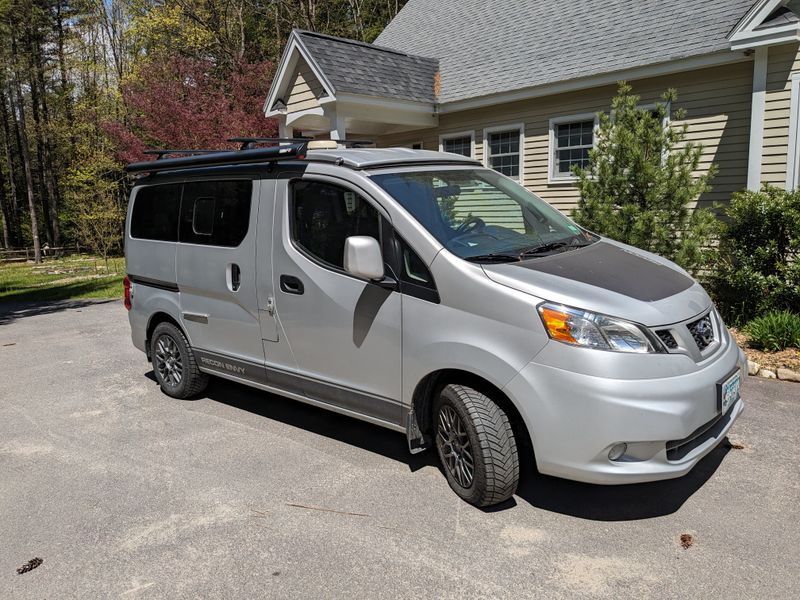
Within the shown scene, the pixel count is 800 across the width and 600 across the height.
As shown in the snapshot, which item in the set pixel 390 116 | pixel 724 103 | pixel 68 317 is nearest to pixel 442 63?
pixel 390 116

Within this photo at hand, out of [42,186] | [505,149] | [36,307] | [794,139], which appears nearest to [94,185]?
[42,186]

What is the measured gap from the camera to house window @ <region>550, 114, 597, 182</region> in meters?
12.0

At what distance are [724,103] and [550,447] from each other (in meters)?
8.77

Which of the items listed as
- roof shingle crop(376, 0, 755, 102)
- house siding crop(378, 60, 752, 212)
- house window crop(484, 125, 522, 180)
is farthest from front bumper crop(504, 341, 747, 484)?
house window crop(484, 125, 522, 180)

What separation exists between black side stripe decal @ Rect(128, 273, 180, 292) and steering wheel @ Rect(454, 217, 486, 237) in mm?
2839

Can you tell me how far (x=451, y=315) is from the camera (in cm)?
362

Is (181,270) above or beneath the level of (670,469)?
above

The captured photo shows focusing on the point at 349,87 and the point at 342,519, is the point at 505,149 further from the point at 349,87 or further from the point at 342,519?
the point at 342,519

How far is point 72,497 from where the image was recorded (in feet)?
13.3

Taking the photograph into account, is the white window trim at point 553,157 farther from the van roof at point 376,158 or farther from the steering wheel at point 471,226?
the steering wheel at point 471,226

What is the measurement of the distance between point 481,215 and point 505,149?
982 centimetres

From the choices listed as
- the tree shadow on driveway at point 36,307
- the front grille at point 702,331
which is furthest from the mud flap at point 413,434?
the tree shadow on driveway at point 36,307

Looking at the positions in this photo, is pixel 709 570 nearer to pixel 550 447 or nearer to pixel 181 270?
pixel 550 447

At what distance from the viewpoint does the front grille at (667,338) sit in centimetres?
331
